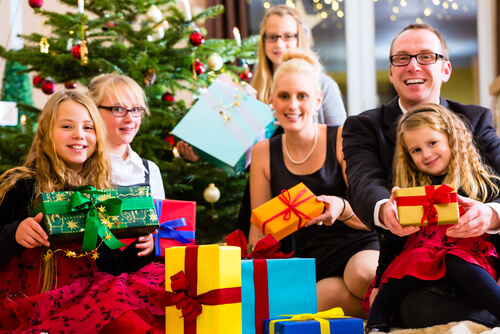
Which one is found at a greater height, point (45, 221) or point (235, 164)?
point (235, 164)

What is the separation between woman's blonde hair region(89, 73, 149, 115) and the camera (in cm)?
246

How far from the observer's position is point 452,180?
1.88 metres

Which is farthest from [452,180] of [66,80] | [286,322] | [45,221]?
[66,80]

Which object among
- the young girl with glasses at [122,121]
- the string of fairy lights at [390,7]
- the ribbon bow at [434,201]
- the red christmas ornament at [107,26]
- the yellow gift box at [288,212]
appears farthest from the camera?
the string of fairy lights at [390,7]

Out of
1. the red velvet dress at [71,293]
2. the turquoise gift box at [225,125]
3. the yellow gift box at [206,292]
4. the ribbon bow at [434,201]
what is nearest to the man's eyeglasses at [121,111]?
the turquoise gift box at [225,125]

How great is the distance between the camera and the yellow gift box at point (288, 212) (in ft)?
7.23

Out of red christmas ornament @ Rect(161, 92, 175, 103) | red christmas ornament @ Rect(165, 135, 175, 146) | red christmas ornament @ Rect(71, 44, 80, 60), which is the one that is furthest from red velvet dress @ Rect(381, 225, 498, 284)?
red christmas ornament @ Rect(71, 44, 80, 60)

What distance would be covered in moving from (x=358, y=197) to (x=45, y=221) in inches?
39.0

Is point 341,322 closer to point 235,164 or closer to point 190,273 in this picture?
point 190,273

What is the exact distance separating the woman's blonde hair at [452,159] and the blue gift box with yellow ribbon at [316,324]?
55 cm

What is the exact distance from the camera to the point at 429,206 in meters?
1.65

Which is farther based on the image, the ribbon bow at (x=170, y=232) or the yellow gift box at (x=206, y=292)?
the ribbon bow at (x=170, y=232)

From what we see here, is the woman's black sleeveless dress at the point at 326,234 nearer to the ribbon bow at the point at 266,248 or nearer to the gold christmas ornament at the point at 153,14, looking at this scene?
the ribbon bow at the point at 266,248

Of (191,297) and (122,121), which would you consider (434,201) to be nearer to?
(191,297)
